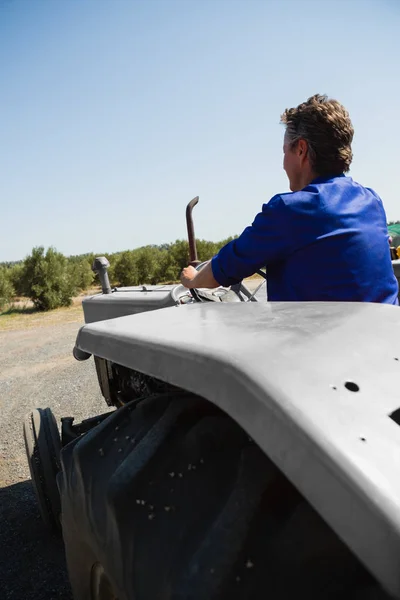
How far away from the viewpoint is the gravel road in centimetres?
193

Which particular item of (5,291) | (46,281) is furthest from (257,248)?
(5,291)

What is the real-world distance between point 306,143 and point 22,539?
2217 millimetres

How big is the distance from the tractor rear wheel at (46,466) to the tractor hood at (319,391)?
4.71ft

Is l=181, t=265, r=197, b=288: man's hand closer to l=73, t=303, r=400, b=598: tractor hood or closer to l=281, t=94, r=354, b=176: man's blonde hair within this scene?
l=281, t=94, r=354, b=176: man's blonde hair

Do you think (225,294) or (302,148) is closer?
(302,148)

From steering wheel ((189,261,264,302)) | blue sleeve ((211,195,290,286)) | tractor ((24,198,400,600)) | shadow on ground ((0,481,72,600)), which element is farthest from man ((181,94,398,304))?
shadow on ground ((0,481,72,600))

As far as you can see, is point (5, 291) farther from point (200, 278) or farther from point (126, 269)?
point (200, 278)

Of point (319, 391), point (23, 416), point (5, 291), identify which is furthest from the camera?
point (5, 291)

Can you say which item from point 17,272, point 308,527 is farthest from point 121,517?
point 17,272

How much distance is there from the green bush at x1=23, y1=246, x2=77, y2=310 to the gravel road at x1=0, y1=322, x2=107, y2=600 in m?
4.62

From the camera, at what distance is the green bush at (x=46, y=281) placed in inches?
516

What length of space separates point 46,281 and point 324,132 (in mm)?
12547

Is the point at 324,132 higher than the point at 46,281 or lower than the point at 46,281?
higher

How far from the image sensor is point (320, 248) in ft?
4.28
